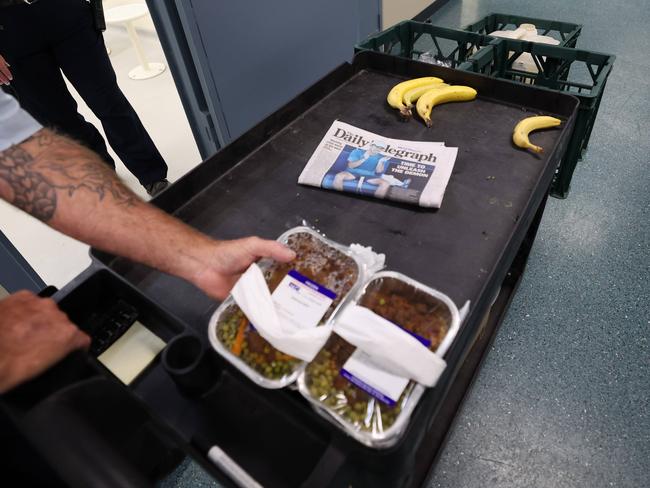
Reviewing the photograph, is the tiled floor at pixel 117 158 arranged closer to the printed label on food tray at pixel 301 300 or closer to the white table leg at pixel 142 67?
the white table leg at pixel 142 67

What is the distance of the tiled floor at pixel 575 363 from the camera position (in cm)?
107

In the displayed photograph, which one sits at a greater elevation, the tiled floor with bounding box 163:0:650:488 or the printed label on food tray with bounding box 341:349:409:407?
the printed label on food tray with bounding box 341:349:409:407

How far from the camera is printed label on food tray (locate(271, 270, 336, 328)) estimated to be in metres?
0.59

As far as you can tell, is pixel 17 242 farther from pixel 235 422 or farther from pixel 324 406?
pixel 324 406

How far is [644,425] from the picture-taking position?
1114 millimetres

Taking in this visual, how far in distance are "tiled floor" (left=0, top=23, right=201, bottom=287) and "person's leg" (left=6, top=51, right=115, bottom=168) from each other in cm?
44

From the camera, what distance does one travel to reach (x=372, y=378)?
1.74 feet

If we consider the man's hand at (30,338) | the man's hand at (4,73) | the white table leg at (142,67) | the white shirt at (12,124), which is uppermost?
the white shirt at (12,124)

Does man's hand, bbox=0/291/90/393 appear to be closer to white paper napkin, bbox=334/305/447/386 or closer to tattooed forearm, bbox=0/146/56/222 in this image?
tattooed forearm, bbox=0/146/56/222

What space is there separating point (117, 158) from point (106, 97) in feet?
2.36

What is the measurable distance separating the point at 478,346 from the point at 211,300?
0.82 metres

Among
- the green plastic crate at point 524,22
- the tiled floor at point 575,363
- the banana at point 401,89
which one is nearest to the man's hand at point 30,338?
the tiled floor at point 575,363

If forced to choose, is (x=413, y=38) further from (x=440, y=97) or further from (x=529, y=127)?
(x=529, y=127)

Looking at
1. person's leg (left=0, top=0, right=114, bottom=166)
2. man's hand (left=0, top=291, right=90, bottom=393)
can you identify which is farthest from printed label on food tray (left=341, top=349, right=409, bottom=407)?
person's leg (left=0, top=0, right=114, bottom=166)
